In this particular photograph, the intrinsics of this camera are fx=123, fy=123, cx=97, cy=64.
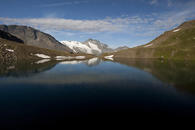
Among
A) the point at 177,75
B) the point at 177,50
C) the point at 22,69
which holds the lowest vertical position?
the point at 177,75

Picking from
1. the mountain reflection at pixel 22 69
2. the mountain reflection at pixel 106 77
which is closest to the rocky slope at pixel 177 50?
the mountain reflection at pixel 106 77

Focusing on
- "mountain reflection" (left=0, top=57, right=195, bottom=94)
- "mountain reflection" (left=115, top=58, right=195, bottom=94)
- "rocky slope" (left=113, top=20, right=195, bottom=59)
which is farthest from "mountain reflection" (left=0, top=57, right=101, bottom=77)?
"rocky slope" (left=113, top=20, right=195, bottom=59)

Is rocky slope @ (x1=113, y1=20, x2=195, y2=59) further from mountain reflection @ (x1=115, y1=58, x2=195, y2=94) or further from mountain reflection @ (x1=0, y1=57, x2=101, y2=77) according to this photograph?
mountain reflection @ (x1=0, y1=57, x2=101, y2=77)

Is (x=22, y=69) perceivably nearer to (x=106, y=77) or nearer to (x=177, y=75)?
(x=106, y=77)

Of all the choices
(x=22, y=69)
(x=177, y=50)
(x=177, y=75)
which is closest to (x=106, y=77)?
(x=177, y=75)

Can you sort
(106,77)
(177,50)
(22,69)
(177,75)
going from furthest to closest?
(177,50) → (22,69) → (177,75) → (106,77)

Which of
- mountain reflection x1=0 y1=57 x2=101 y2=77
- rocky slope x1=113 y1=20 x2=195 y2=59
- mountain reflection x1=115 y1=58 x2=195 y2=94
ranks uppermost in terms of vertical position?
rocky slope x1=113 y1=20 x2=195 y2=59

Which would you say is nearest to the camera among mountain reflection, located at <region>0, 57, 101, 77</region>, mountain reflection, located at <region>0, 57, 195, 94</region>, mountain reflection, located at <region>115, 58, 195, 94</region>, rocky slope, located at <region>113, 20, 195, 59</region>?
mountain reflection, located at <region>115, 58, 195, 94</region>

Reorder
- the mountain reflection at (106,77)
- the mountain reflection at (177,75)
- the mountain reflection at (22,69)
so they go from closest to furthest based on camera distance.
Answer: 1. the mountain reflection at (177,75)
2. the mountain reflection at (106,77)
3. the mountain reflection at (22,69)

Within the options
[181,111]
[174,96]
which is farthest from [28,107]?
[174,96]

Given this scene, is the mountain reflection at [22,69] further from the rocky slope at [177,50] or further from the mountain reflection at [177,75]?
the rocky slope at [177,50]

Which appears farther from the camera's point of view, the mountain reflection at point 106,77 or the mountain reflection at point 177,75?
the mountain reflection at point 106,77

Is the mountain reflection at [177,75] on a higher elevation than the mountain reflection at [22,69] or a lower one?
lower

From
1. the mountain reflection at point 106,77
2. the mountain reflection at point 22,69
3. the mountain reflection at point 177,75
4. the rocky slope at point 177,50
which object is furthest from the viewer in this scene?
the rocky slope at point 177,50
